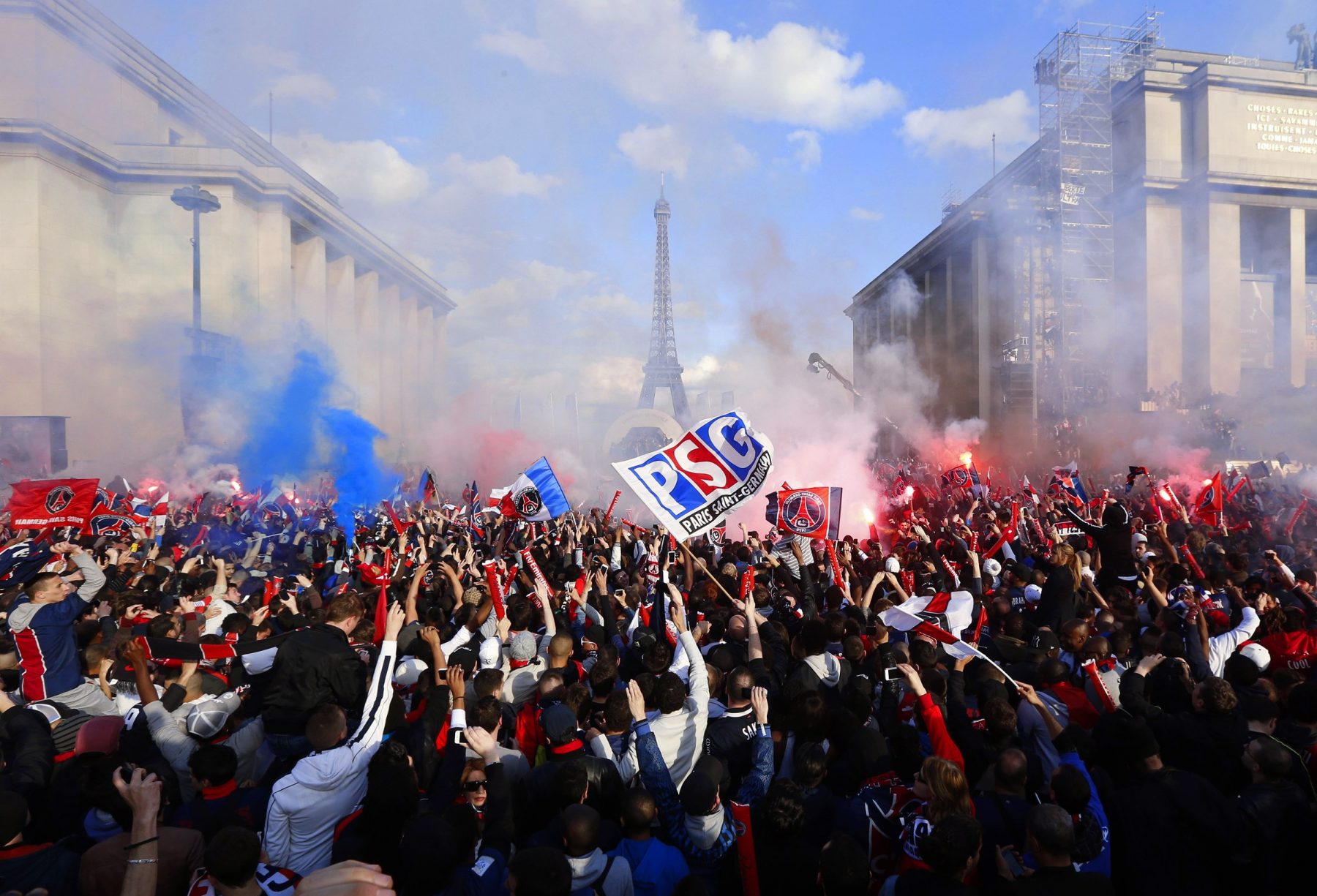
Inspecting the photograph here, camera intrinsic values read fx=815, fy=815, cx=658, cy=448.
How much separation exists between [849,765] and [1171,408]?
25.6 meters

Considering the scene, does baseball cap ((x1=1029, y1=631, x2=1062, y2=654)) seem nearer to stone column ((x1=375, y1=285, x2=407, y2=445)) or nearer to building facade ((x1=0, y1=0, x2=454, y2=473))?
building facade ((x1=0, y1=0, x2=454, y2=473))

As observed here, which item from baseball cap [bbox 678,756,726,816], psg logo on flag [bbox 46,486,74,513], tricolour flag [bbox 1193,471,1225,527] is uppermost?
psg logo on flag [bbox 46,486,74,513]

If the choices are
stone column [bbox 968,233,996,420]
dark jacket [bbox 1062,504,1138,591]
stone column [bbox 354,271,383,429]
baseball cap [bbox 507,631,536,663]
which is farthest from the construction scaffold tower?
stone column [bbox 354,271,383,429]

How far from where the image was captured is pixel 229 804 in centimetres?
316

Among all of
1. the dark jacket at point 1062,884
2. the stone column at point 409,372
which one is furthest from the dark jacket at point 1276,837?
the stone column at point 409,372

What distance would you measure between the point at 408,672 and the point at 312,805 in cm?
175

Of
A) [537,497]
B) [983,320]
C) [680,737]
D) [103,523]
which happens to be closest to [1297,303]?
[983,320]

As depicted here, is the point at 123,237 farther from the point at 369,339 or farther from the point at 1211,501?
the point at 1211,501

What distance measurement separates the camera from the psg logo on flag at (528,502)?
991 centimetres

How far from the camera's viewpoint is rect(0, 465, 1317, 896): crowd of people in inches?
106

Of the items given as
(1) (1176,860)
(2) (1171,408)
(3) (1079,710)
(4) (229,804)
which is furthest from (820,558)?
(2) (1171,408)

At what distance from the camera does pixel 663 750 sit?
3.57m

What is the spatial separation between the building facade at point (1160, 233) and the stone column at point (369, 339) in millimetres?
30499

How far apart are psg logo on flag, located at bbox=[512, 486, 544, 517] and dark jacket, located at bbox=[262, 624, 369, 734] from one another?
5.80 meters
